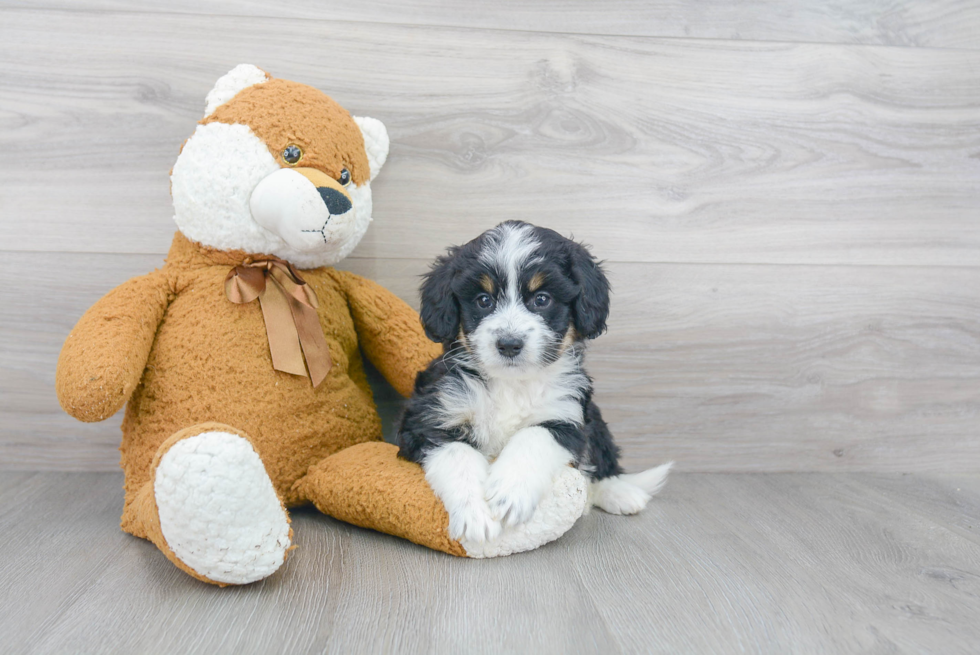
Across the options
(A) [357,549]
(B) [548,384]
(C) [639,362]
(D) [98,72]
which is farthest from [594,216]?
(D) [98,72]

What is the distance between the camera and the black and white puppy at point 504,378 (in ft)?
4.68

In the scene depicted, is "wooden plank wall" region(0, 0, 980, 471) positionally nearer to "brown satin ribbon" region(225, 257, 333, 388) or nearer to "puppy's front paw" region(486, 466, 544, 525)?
"brown satin ribbon" region(225, 257, 333, 388)

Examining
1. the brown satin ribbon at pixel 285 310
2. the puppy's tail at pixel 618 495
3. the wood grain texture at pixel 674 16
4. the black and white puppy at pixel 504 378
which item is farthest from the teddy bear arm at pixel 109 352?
the puppy's tail at pixel 618 495

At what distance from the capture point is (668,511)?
5.99ft

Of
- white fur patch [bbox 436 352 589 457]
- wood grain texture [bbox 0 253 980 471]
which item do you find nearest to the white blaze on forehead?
white fur patch [bbox 436 352 589 457]

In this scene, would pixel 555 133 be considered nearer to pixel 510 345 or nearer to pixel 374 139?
pixel 374 139

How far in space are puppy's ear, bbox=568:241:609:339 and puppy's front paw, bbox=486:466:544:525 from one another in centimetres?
36

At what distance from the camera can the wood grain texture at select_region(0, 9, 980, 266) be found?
1.92 meters

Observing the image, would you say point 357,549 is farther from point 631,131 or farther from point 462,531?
point 631,131

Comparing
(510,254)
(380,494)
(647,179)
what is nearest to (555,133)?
(647,179)

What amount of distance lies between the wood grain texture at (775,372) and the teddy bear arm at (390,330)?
154 millimetres

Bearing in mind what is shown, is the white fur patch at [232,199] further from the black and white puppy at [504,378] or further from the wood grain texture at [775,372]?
the wood grain texture at [775,372]

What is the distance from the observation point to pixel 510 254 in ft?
4.88

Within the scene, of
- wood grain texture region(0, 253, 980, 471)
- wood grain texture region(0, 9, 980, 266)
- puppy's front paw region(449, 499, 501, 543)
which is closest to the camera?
puppy's front paw region(449, 499, 501, 543)
